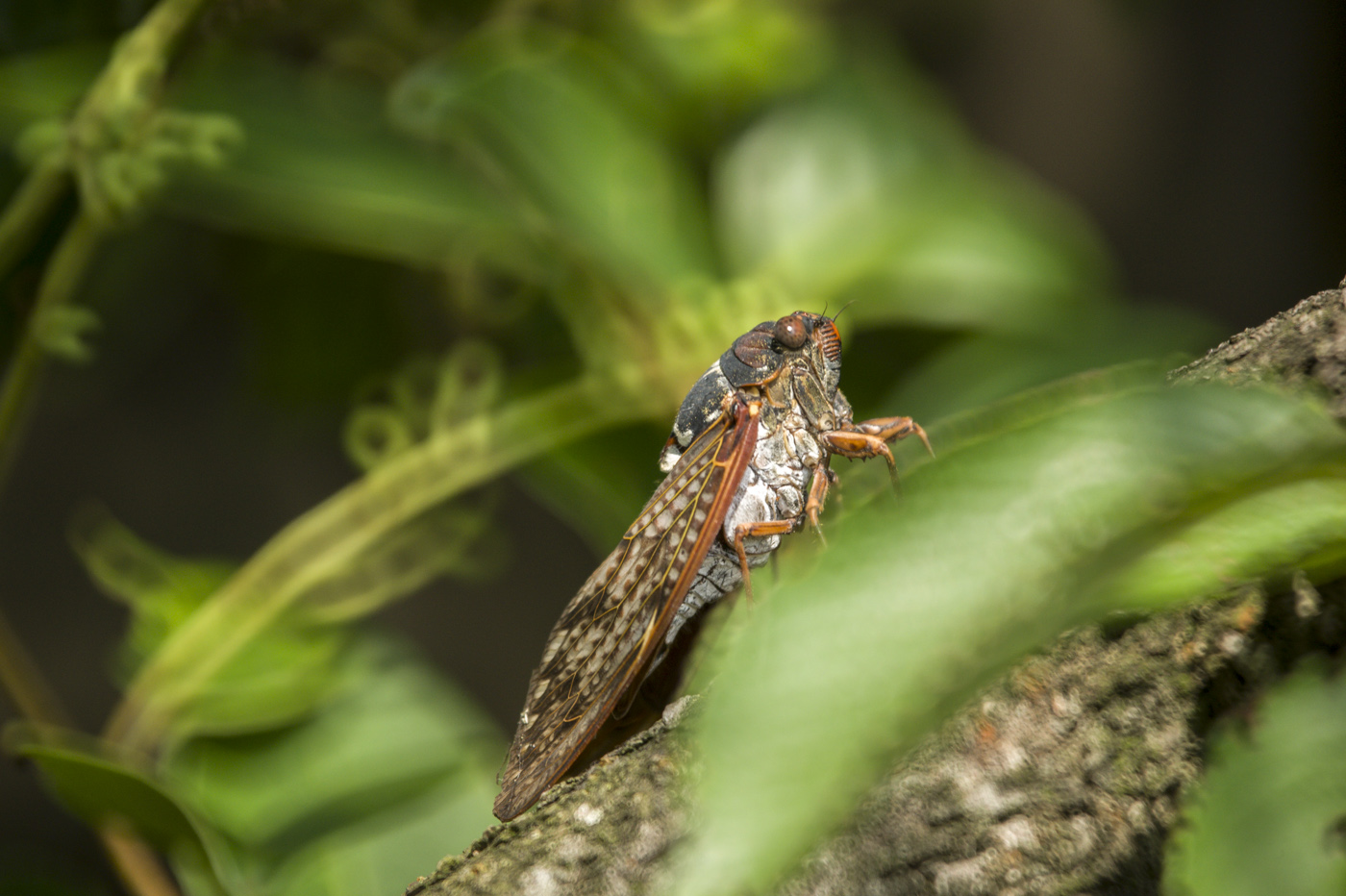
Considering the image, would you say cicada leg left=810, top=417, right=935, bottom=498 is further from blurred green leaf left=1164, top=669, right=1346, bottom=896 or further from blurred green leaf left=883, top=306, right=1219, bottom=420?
blurred green leaf left=1164, top=669, right=1346, bottom=896

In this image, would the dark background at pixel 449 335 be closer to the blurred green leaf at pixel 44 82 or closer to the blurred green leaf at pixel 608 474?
the blurred green leaf at pixel 44 82

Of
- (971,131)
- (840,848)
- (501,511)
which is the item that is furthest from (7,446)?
(971,131)

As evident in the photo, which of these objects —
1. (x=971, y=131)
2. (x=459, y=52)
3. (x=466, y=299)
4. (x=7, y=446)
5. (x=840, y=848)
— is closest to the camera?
(x=840, y=848)

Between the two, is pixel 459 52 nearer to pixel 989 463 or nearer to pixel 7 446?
pixel 7 446

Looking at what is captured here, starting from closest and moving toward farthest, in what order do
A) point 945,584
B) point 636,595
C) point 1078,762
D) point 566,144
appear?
point 945,584 → point 1078,762 → point 636,595 → point 566,144

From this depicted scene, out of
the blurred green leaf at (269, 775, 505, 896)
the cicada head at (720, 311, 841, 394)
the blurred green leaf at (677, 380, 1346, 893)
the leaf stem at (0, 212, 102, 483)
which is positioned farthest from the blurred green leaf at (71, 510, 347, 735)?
the blurred green leaf at (677, 380, 1346, 893)

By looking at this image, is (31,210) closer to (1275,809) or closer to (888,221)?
(888,221)

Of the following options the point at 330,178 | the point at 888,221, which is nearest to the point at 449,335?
the point at 330,178

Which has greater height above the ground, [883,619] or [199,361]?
[199,361]
